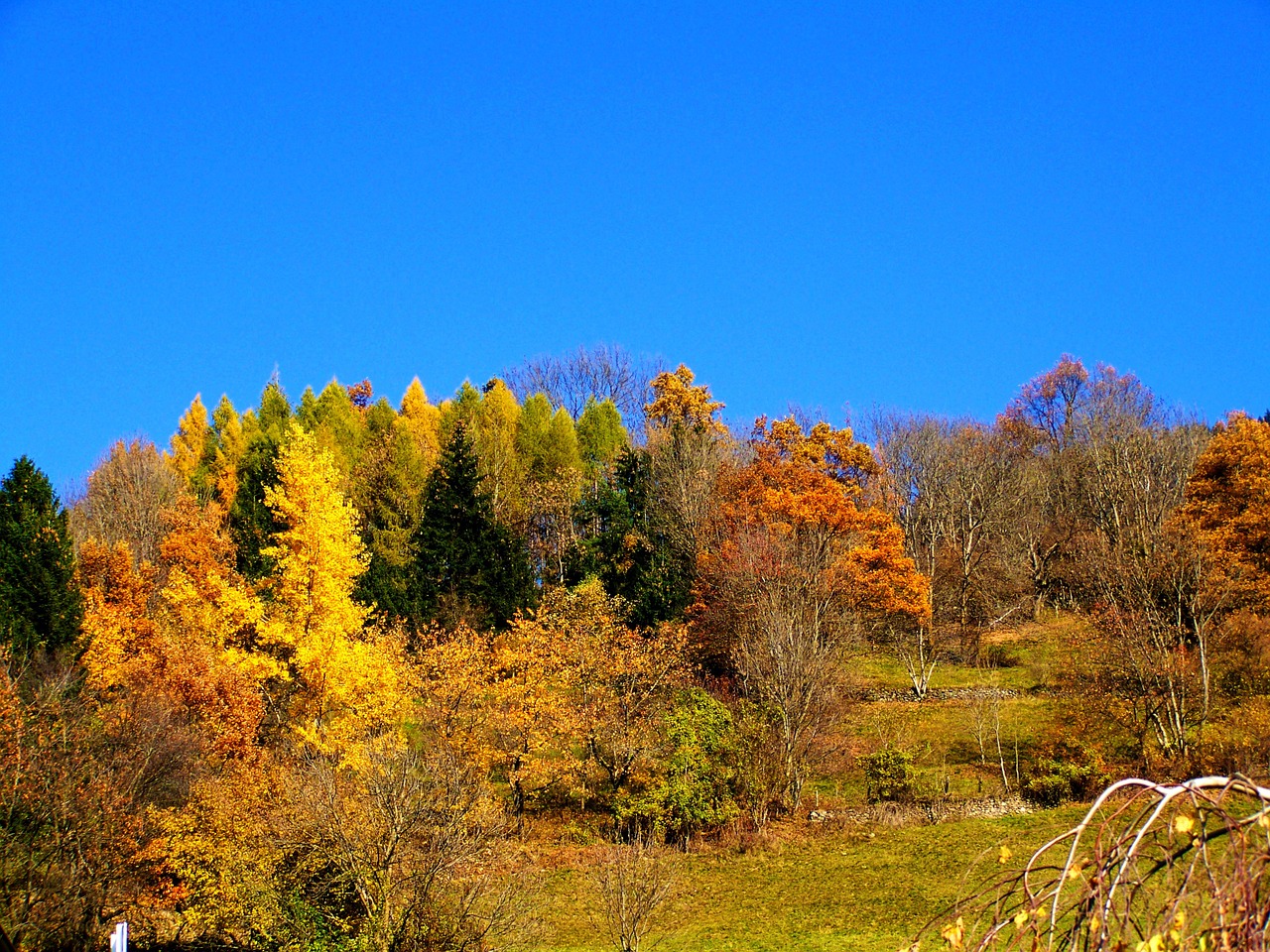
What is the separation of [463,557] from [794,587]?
1535 centimetres

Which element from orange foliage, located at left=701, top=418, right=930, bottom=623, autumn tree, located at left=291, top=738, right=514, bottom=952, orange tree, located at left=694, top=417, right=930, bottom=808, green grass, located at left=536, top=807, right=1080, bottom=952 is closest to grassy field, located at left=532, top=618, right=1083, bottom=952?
green grass, located at left=536, top=807, right=1080, bottom=952

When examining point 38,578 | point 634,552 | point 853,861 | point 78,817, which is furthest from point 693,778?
point 38,578

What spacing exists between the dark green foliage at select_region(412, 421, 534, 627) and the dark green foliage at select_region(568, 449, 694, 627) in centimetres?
303

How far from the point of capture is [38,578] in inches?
1407

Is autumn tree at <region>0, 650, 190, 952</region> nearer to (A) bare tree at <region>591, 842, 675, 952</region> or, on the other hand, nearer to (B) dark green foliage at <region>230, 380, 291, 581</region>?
(A) bare tree at <region>591, 842, 675, 952</region>

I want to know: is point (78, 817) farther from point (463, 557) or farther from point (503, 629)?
point (463, 557)

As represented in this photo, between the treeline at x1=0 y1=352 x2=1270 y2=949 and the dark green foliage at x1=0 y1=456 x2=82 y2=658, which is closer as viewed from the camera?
the treeline at x1=0 y1=352 x2=1270 y2=949

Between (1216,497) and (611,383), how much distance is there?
144 feet

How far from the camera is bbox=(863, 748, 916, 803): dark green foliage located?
2831 centimetres

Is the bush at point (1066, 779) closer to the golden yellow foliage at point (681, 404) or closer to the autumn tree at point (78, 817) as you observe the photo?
the autumn tree at point (78, 817)

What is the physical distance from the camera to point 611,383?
7431 cm

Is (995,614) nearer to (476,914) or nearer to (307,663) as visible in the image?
(307,663)

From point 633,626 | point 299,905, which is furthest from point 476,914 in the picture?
point 633,626

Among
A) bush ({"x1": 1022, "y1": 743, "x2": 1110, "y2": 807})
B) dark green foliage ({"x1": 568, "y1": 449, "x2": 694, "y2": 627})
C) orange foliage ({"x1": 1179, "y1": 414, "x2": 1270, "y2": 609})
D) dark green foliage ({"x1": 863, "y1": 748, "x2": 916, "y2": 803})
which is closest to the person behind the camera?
bush ({"x1": 1022, "y1": 743, "x2": 1110, "y2": 807})
